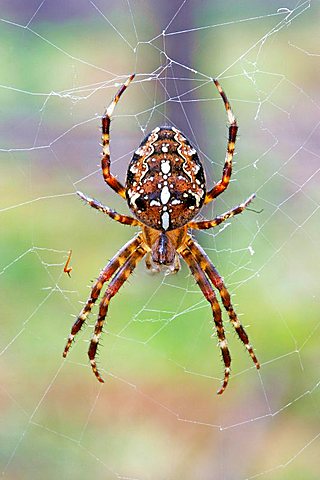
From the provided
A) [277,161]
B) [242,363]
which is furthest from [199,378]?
[277,161]

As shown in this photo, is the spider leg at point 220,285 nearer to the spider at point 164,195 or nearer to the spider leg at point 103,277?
the spider at point 164,195

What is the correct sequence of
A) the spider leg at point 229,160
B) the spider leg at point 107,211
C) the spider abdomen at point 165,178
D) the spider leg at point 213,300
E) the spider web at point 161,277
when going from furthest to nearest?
the spider web at point 161,277
the spider leg at point 213,300
the spider leg at point 107,211
the spider leg at point 229,160
the spider abdomen at point 165,178

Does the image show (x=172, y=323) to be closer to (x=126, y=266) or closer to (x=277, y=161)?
(x=277, y=161)

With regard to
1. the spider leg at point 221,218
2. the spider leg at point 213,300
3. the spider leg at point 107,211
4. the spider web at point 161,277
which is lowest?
the spider leg at point 213,300

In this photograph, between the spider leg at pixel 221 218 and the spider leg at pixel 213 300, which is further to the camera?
the spider leg at pixel 213 300

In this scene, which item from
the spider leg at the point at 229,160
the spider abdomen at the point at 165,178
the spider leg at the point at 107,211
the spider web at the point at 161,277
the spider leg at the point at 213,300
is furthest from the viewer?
the spider web at the point at 161,277

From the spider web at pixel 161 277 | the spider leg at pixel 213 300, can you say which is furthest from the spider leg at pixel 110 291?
the spider web at pixel 161 277

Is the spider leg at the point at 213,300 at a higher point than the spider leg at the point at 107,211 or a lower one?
lower

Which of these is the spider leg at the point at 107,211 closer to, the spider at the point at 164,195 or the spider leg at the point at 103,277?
the spider at the point at 164,195
